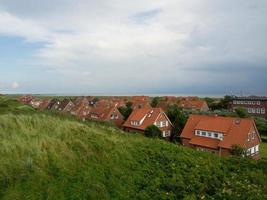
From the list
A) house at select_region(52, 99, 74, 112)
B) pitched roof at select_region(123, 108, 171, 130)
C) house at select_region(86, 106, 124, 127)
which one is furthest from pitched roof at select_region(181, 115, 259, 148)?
house at select_region(52, 99, 74, 112)

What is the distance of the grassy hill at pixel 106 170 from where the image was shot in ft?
25.5

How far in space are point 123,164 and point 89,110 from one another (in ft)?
175

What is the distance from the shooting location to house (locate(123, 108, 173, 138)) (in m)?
42.1

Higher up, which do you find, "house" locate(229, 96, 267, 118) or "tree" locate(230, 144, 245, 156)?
"house" locate(229, 96, 267, 118)

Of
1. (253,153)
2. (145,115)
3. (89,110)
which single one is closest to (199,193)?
(253,153)

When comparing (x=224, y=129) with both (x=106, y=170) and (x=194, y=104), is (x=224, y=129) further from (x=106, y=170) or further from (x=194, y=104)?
(x=194, y=104)

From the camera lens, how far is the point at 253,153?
31.5 m

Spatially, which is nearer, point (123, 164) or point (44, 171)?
point (44, 171)

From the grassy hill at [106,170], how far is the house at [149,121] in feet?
97.7

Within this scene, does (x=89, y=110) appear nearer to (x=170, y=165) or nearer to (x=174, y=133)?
(x=174, y=133)

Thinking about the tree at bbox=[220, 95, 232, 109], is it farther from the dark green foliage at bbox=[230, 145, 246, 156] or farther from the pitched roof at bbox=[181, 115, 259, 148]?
the dark green foliage at bbox=[230, 145, 246, 156]

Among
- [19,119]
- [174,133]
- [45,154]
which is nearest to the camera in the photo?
[45,154]

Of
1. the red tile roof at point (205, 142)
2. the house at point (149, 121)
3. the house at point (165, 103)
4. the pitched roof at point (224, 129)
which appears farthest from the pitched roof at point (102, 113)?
the red tile roof at point (205, 142)

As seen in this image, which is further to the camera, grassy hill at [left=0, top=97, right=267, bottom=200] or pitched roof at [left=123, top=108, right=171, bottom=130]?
pitched roof at [left=123, top=108, right=171, bottom=130]
